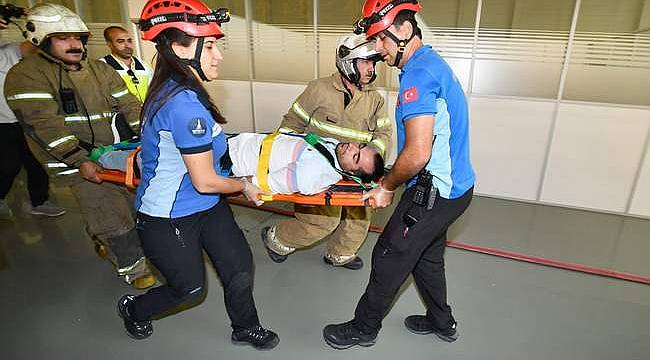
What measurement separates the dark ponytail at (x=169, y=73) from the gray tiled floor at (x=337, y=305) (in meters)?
1.29

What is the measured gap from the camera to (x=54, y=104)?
2.09 metres

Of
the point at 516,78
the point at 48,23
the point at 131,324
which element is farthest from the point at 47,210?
the point at 516,78

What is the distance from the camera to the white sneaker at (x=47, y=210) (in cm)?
334

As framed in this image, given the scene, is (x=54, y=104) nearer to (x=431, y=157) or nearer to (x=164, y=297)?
(x=164, y=297)

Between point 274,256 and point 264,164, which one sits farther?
point 274,256

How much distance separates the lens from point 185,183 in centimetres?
159

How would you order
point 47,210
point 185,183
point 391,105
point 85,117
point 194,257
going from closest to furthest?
point 185,183, point 194,257, point 85,117, point 47,210, point 391,105

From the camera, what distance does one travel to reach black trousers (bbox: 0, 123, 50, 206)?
312 cm

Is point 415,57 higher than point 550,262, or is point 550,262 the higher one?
point 415,57

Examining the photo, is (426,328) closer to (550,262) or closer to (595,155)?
(550,262)

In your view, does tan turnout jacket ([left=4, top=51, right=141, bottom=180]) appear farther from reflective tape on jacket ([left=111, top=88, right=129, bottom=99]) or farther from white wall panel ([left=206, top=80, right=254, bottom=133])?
white wall panel ([left=206, top=80, right=254, bottom=133])

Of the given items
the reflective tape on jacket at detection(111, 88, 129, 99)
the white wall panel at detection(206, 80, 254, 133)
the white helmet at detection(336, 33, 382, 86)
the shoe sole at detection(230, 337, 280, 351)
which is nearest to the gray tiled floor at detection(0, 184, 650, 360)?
the shoe sole at detection(230, 337, 280, 351)

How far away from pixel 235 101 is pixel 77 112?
8.35ft

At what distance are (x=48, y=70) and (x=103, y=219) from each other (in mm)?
843
